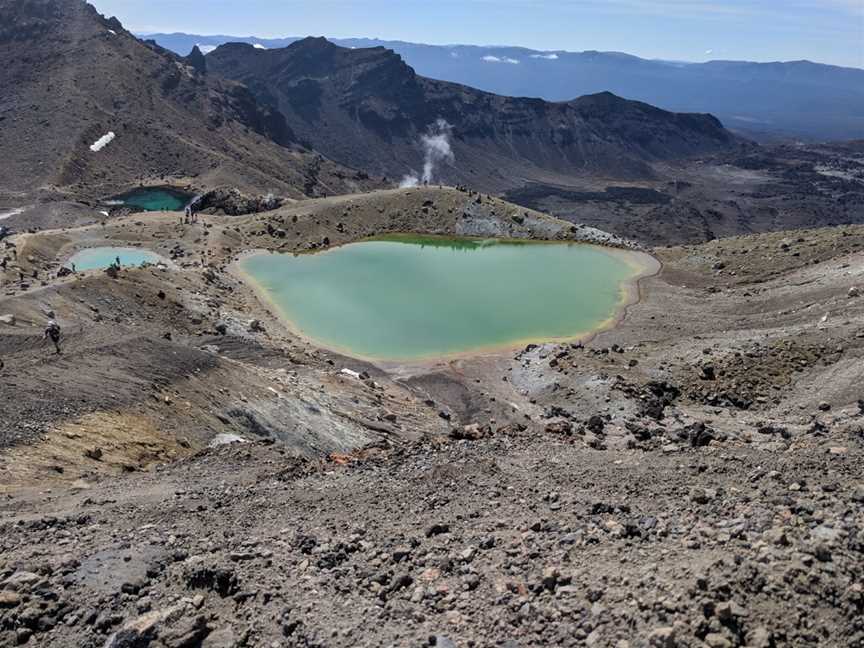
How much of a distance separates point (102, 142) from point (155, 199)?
2572cm

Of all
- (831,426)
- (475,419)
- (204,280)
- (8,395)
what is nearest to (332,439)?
(475,419)

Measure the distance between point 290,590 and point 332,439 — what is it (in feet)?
56.9

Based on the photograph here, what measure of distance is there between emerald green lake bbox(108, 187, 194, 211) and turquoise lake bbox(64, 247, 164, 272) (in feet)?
137

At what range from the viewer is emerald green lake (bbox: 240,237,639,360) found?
50156 mm

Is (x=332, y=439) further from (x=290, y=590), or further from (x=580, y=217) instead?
(x=580, y=217)

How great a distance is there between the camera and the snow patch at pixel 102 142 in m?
124

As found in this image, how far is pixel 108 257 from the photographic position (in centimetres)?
6531

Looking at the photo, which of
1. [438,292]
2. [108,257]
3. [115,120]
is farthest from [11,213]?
[438,292]

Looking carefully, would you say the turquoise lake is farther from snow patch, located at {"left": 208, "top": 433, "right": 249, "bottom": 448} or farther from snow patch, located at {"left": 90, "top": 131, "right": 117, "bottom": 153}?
snow patch, located at {"left": 90, "top": 131, "right": 117, "bottom": 153}

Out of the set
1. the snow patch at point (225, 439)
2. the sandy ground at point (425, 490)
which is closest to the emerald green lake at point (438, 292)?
the sandy ground at point (425, 490)

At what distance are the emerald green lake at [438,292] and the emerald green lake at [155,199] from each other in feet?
148

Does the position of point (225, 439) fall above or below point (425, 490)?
below

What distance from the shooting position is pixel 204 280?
5688cm

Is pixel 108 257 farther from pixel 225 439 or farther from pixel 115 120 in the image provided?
pixel 115 120
